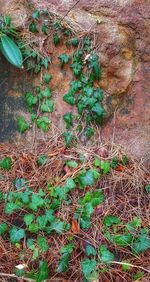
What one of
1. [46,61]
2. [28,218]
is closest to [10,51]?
[46,61]

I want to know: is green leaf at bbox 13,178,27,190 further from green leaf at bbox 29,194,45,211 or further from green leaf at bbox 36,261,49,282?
green leaf at bbox 36,261,49,282

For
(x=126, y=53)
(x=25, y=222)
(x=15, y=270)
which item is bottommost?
(x=15, y=270)

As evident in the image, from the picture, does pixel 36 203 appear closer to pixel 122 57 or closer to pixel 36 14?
pixel 122 57

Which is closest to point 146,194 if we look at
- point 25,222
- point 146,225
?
point 146,225

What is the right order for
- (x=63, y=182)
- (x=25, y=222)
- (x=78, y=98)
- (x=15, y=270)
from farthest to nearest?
(x=78, y=98)
(x=63, y=182)
(x=25, y=222)
(x=15, y=270)

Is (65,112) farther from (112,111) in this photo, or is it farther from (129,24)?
(129,24)

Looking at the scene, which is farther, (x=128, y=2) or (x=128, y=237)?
(x=128, y=2)

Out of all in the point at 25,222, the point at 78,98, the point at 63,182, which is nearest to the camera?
the point at 25,222
